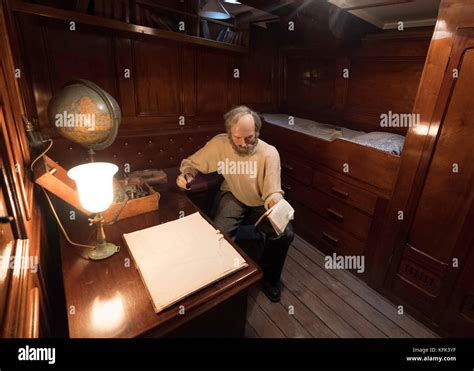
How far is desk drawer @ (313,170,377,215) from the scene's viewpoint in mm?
2006

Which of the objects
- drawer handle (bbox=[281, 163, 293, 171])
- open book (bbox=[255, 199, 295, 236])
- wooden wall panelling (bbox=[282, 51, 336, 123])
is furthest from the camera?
wooden wall panelling (bbox=[282, 51, 336, 123])

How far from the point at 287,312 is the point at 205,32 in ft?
8.65

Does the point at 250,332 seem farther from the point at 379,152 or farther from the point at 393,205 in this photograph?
the point at 379,152

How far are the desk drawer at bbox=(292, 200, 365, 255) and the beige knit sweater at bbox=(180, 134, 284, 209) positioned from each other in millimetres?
732

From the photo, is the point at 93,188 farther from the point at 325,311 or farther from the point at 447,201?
the point at 447,201

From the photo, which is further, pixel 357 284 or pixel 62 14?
pixel 357 284

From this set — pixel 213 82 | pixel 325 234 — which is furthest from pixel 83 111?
pixel 325 234

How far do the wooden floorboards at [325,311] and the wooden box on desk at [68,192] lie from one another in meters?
1.06

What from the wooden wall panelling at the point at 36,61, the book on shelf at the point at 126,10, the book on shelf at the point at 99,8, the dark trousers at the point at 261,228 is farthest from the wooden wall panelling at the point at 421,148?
the wooden wall panelling at the point at 36,61

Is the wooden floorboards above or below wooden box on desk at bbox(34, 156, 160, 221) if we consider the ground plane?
below

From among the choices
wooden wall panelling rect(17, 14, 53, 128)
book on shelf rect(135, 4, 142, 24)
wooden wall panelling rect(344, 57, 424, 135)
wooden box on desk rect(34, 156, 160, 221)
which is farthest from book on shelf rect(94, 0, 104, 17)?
wooden wall panelling rect(344, 57, 424, 135)

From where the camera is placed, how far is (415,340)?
5.43 ft

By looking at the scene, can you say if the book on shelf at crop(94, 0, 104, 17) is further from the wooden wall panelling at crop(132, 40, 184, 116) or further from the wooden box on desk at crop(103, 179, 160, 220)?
the wooden box on desk at crop(103, 179, 160, 220)

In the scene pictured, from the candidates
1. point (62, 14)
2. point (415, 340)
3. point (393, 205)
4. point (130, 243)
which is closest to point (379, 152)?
point (393, 205)
